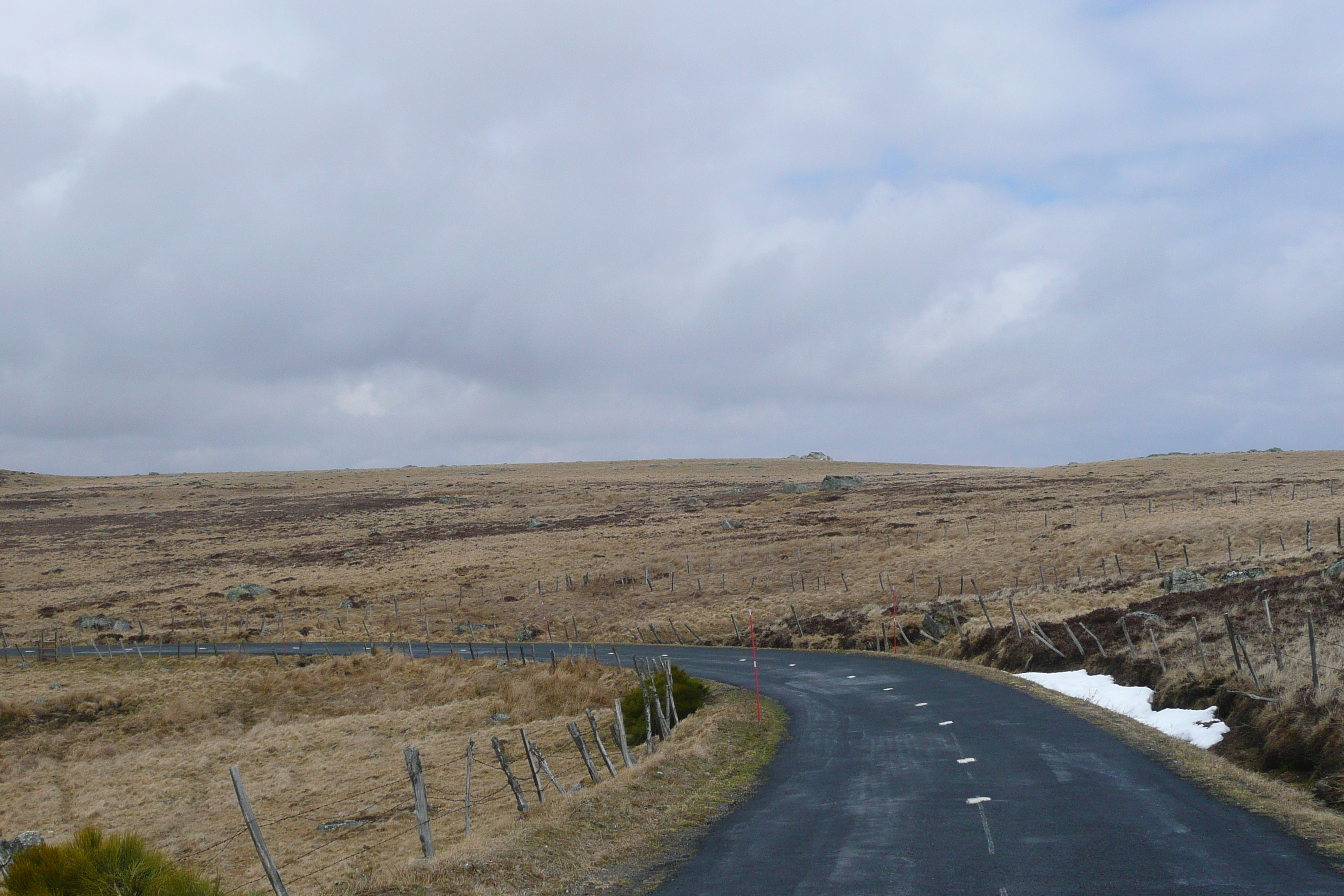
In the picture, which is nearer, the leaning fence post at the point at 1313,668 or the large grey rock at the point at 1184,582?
the leaning fence post at the point at 1313,668

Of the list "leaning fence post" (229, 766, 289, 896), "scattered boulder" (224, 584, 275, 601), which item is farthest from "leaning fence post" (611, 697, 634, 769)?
"scattered boulder" (224, 584, 275, 601)

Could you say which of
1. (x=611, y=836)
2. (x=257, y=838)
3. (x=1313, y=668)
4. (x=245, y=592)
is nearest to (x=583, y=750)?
(x=611, y=836)

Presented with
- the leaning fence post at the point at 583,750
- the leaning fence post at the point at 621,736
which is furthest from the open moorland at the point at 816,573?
the leaning fence post at the point at 583,750

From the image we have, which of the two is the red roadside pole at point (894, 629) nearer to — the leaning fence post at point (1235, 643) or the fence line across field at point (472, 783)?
the fence line across field at point (472, 783)

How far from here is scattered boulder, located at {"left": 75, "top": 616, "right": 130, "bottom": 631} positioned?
180 ft

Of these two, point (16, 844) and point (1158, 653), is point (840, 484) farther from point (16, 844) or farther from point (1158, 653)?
point (16, 844)

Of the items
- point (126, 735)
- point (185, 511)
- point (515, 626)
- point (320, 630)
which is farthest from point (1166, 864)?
point (185, 511)

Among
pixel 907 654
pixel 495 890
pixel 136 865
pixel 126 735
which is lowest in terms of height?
pixel 126 735

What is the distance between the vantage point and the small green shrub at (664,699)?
26.1m

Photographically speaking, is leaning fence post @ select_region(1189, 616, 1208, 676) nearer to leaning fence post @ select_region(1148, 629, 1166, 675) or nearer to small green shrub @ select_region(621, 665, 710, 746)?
leaning fence post @ select_region(1148, 629, 1166, 675)

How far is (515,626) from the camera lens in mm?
54562

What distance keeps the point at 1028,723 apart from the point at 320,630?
43.9 metres

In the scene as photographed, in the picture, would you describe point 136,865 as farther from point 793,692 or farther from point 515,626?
point 515,626

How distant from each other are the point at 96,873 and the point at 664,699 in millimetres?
18167
